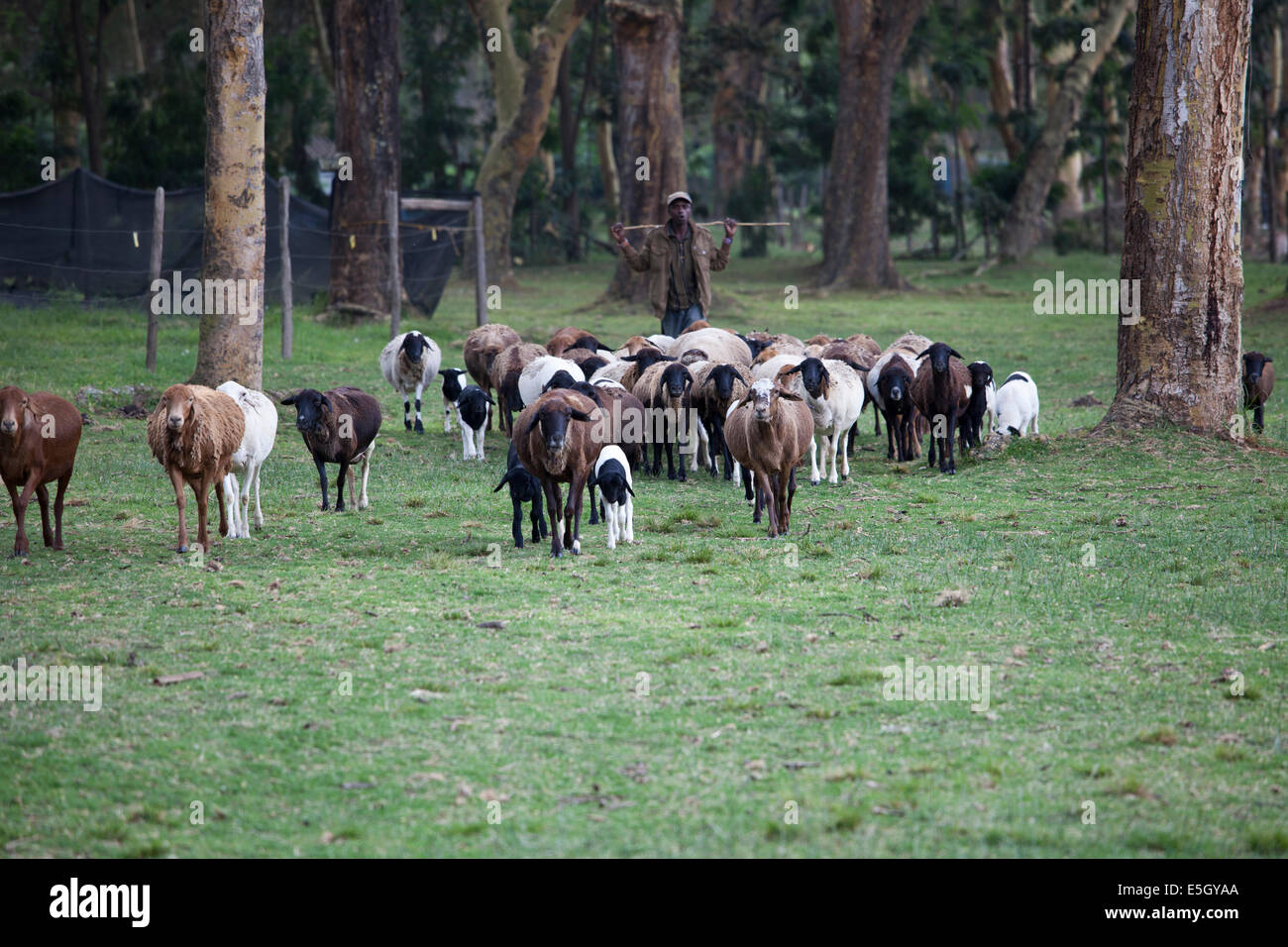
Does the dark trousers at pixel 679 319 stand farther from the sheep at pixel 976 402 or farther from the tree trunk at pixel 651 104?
the tree trunk at pixel 651 104

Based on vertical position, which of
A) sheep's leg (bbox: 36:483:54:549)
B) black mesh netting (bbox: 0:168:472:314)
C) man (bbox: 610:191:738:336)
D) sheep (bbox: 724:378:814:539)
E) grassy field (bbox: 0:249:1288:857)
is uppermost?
black mesh netting (bbox: 0:168:472:314)

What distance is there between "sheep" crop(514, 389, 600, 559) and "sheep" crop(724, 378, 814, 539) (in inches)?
52.3

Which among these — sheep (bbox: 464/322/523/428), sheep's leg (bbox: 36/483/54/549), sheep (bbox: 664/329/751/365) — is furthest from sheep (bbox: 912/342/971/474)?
sheep's leg (bbox: 36/483/54/549)

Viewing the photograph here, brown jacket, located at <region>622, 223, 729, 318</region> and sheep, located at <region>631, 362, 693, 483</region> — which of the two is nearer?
sheep, located at <region>631, 362, 693, 483</region>

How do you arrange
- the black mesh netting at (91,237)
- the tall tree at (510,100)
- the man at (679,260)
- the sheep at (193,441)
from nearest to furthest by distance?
the sheep at (193,441), the man at (679,260), the black mesh netting at (91,237), the tall tree at (510,100)

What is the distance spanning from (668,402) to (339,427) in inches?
133

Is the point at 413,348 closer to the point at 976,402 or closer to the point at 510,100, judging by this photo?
the point at 976,402

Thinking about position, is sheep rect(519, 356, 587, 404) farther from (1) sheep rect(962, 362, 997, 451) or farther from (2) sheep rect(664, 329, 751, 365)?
(1) sheep rect(962, 362, 997, 451)

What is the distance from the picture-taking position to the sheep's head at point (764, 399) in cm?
1069

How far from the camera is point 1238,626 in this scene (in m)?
7.95

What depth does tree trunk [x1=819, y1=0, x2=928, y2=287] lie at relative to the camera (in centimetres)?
3347

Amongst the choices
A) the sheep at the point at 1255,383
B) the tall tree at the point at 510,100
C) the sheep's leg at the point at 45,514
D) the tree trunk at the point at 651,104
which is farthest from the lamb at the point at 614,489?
the tall tree at the point at 510,100

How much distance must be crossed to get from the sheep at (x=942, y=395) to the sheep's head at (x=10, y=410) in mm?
8299

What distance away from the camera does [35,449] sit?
9.77m
